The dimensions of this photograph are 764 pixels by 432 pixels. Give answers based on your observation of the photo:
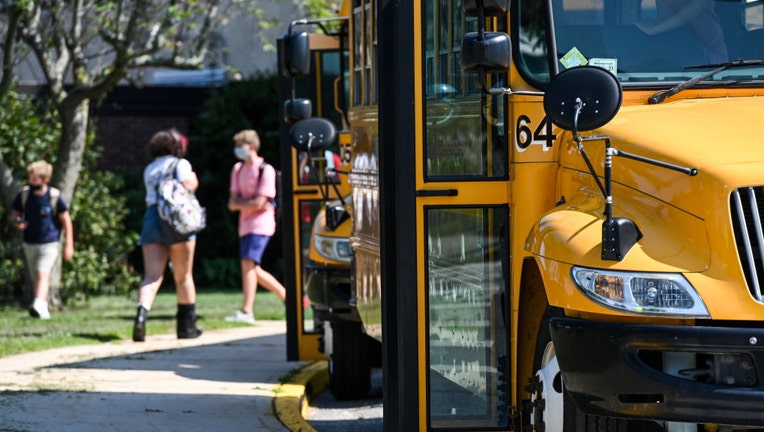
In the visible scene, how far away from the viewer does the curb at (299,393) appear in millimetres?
8281

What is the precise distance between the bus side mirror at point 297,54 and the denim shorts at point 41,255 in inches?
229

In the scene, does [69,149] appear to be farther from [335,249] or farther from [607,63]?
[607,63]

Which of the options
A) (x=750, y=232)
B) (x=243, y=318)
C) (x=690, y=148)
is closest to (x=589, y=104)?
(x=690, y=148)

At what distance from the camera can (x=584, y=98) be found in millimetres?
5316

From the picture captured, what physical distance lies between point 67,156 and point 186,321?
3.98 meters

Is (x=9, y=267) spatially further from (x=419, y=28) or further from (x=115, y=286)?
(x=419, y=28)

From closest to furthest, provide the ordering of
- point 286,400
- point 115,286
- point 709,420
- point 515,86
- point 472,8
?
1. point 709,420
2. point 472,8
3. point 515,86
4. point 286,400
5. point 115,286

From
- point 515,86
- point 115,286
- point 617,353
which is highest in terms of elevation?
point 515,86

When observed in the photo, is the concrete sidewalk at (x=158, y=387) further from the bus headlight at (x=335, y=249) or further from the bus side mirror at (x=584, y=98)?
the bus side mirror at (x=584, y=98)

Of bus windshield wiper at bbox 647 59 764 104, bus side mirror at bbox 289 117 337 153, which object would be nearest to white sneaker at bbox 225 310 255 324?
bus side mirror at bbox 289 117 337 153

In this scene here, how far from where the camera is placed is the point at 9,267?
16.5 meters

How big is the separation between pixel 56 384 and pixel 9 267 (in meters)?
7.42

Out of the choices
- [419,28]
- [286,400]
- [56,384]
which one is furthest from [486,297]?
[56,384]

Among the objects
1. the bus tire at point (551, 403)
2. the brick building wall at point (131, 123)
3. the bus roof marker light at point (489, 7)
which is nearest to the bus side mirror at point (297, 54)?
the bus roof marker light at point (489, 7)
